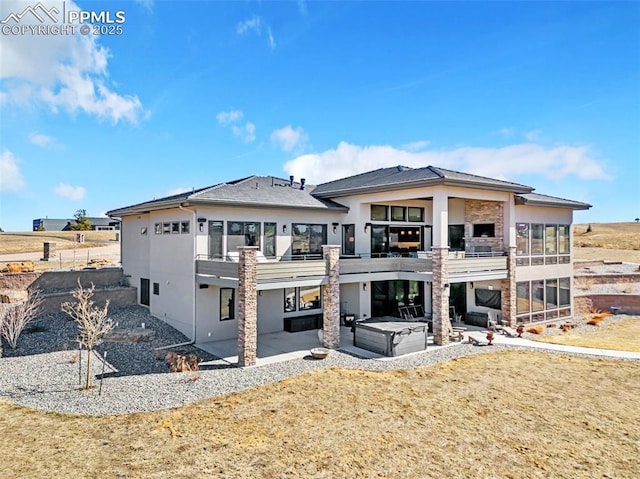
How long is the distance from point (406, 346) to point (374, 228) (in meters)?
7.06

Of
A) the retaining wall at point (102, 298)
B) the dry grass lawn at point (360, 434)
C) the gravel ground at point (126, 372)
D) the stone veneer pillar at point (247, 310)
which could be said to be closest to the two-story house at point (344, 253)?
the stone veneer pillar at point (247, 310)

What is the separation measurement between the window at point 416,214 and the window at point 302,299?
6811 millimetres

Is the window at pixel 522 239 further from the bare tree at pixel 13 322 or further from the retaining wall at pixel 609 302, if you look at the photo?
the bare tree at pixel 13 322

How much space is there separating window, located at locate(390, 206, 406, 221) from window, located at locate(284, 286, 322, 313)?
576cm

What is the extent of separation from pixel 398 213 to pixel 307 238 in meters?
5.40

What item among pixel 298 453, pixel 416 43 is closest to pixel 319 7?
pixel 416 43

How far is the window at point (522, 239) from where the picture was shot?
19109mm

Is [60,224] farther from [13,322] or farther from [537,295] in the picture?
[537,295]

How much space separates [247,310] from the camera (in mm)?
12828

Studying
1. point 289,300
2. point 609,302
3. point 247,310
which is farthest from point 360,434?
point 609,302

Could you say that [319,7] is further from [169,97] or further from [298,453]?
[298,453]

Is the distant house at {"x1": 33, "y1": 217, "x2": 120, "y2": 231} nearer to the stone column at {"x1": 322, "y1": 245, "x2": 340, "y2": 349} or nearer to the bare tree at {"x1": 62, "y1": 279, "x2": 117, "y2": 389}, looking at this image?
the bare tree at {"x1": 62, "y1": 279, "x2": 117, "y2": 389}

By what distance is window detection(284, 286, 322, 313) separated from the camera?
17766 millimetres

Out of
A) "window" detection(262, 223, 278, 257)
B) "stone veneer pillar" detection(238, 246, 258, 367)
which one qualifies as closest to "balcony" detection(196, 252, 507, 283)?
"stone veneer pillar" detection(238, 246, 258, 367)
